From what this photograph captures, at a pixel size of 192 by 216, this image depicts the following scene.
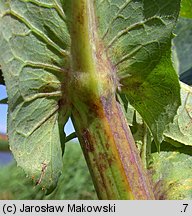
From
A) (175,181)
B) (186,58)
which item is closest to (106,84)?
(175,181)

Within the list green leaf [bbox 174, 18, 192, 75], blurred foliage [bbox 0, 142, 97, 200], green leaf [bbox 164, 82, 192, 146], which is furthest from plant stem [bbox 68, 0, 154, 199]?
blurred foliage [bbox 0, 142, 97, 200]

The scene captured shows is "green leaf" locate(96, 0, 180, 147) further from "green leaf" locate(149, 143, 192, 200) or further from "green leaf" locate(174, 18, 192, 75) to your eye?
"green leaf" locate(174, 18, 192, 75)

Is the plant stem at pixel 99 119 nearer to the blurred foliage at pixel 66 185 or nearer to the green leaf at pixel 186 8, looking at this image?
the green leaf at pixel 186 8

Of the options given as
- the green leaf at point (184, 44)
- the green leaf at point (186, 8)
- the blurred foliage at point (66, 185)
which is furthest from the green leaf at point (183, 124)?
the blurred foliage at point (66, 185)

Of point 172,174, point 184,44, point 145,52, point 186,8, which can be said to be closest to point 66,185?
point 184,44

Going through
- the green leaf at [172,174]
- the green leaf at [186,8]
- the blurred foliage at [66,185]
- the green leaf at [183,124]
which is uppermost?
the green leaf at [186,8]

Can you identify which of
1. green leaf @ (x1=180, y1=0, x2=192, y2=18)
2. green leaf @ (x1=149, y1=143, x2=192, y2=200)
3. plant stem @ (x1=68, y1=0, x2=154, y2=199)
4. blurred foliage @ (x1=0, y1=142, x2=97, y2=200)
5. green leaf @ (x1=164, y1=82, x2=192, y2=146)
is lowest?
blurred foliage @ (x1=0, y1=142, x2=97, y2=200)

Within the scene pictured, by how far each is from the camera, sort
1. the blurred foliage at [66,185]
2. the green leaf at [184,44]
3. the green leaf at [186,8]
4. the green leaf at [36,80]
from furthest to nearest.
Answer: the blurred foliage at [66,185]
the green leaf at [184,44]
the green leaf at [186,8]
the green leaf at [36,80]

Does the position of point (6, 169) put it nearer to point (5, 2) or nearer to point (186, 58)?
point (186, 58)
